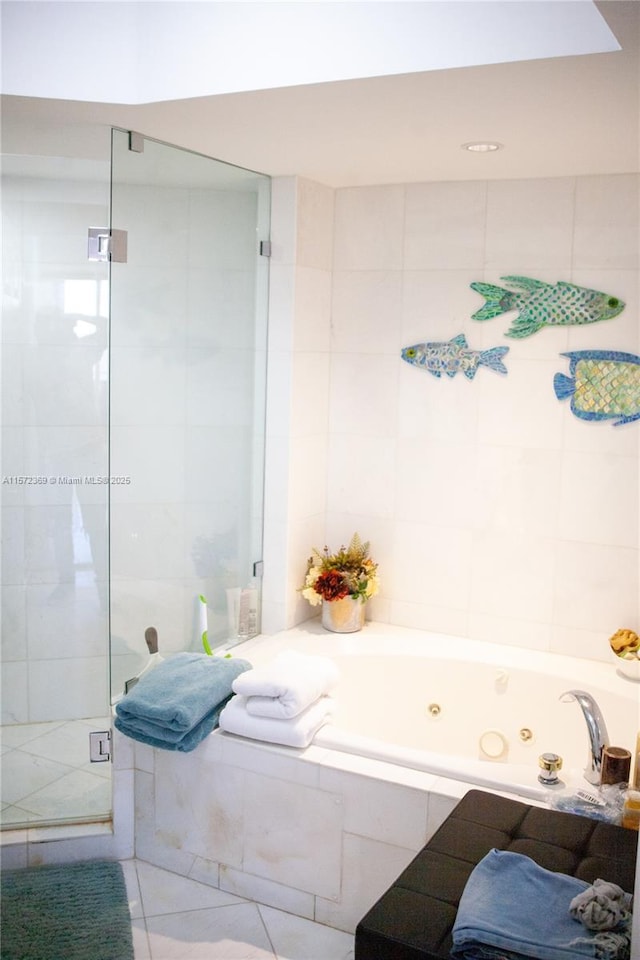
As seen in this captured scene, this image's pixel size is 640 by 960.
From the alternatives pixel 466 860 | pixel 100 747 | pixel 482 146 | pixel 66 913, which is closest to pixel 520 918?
pixel 466 860

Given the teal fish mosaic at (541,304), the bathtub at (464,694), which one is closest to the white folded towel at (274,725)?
the bathtub at (464,694)

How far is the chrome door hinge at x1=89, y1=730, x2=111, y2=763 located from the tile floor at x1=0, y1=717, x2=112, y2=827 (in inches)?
0.6

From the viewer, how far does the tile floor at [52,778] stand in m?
3.08

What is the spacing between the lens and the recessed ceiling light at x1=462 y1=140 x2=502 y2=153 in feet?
9.53

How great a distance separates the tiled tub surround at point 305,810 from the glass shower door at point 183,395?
17.4 inches

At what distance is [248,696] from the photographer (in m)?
2.90

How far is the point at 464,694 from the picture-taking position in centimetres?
357

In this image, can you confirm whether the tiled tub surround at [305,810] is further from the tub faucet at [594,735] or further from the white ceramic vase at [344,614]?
the white ceramic vase at [344,614]

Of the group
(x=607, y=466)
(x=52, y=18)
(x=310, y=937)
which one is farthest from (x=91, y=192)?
(x=310, y=937)

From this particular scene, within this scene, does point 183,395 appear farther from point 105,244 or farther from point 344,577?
point 344,577

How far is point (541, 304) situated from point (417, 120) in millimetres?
1061

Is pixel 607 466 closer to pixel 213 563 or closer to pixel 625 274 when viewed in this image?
pixel 625 274

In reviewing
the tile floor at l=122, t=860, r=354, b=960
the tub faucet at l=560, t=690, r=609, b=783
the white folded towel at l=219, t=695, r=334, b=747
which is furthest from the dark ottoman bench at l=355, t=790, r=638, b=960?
the tile floor at l=122, t=860, r=354, b=960

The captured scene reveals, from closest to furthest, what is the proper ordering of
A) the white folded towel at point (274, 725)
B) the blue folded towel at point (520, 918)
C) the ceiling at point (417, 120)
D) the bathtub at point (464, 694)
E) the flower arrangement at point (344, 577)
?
the blue folded towel at point (520, 918)
the ceiling at point (417, 120)
the white folded towel at point (274, 725)
the bathtub at point (464, 694)
the flower arrangement at point (344, 577)
